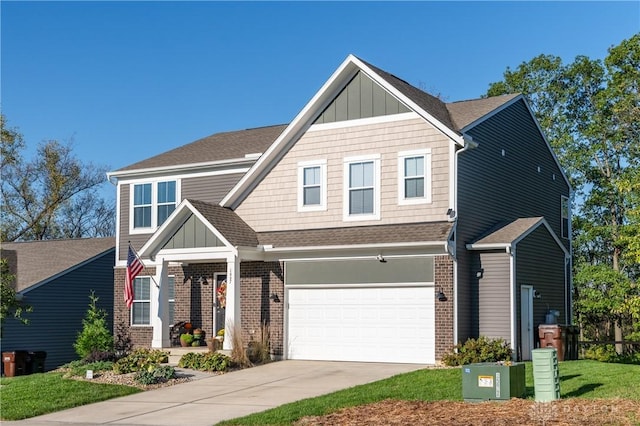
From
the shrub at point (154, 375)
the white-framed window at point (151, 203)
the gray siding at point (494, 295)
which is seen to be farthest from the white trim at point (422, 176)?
the white-framed window at point (151, 203)

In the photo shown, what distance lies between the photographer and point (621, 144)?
118 ft

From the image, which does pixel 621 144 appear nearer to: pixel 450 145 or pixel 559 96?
pixel 559 96

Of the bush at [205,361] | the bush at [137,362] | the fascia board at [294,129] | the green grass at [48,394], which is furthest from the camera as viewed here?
the fascia board at [294,129]

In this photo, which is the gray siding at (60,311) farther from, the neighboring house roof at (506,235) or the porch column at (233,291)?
the neighboring house roof at (506,235)

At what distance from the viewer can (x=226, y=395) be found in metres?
17.2

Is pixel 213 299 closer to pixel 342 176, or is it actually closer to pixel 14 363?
pixel 342 176

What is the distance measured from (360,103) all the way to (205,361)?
8.24m

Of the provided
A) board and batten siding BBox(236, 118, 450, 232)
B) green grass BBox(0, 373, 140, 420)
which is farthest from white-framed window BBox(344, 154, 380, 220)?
green grass BBox(0, 373, 140, 420)

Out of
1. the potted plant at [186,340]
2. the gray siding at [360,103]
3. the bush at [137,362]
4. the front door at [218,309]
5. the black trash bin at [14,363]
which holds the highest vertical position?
the gray siding at [360,103]

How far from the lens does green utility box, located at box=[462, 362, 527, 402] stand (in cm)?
1427

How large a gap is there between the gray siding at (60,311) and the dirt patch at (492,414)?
19544 millimetres

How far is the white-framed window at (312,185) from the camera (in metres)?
23.8

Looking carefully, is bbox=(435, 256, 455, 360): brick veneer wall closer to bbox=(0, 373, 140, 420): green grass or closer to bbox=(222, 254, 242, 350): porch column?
bbox=(222, 254, 242, 350): porch column

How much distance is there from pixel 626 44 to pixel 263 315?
68.7ft
